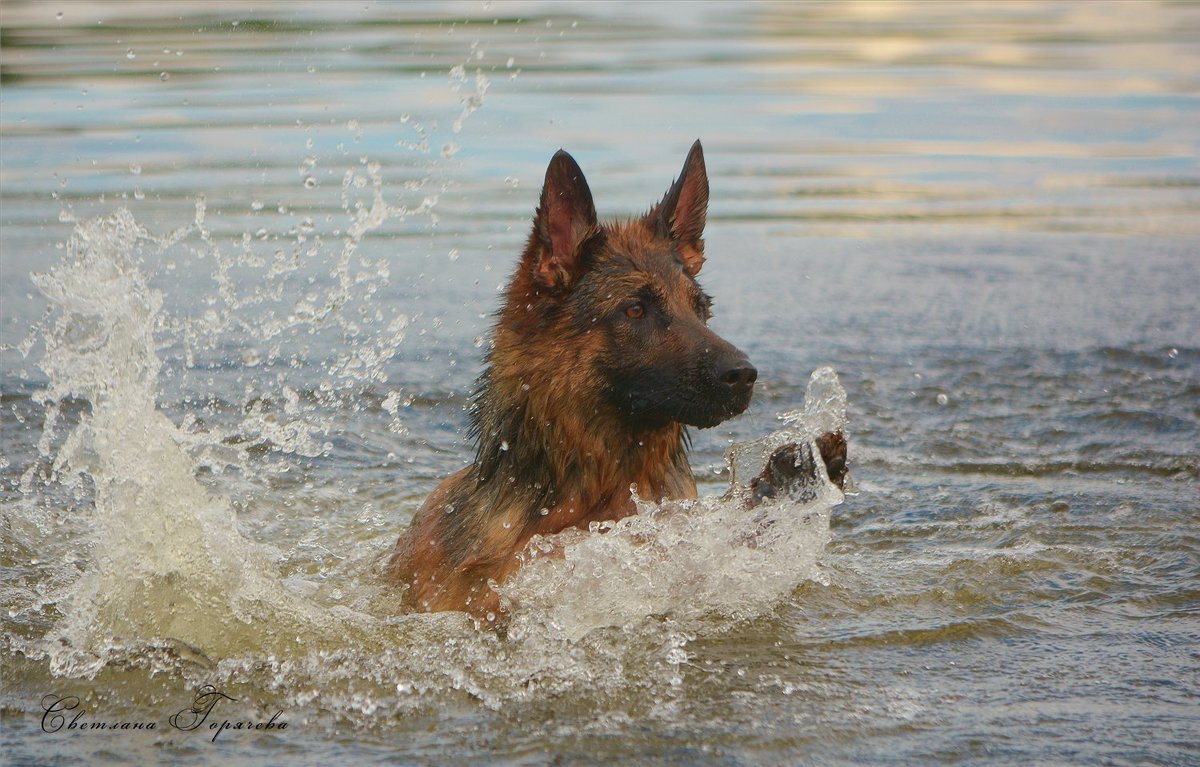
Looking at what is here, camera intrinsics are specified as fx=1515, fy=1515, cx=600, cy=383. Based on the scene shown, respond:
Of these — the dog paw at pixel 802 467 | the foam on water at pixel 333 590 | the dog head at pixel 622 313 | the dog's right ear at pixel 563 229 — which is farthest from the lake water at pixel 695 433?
the dog's right ear at pixel 563 229

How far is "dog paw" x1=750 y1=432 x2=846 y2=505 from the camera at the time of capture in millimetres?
6258

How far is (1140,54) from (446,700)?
2205 cm

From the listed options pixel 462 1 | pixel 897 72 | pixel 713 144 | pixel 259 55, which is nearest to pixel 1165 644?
pixel 713 144

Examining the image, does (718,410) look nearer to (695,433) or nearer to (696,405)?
(696,405)

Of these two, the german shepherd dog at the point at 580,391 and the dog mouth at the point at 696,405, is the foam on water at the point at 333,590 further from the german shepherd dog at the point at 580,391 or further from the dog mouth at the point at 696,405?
the dog mouth at the point at 696,405

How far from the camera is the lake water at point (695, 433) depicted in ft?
18.1

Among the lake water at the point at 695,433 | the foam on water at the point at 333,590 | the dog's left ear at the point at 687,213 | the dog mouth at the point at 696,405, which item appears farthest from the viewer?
the dog's left ear at the point at 687,213

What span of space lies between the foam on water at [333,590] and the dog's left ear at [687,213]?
901mm

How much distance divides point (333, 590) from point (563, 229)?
2103 mm

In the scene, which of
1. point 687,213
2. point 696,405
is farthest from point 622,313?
point 687,213

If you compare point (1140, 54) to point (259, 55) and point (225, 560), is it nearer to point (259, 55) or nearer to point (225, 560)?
point (259, 55)

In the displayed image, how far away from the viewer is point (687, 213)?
22.1 ft

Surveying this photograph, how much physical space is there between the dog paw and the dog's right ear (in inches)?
45.7

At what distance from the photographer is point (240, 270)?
1328 centimetres
